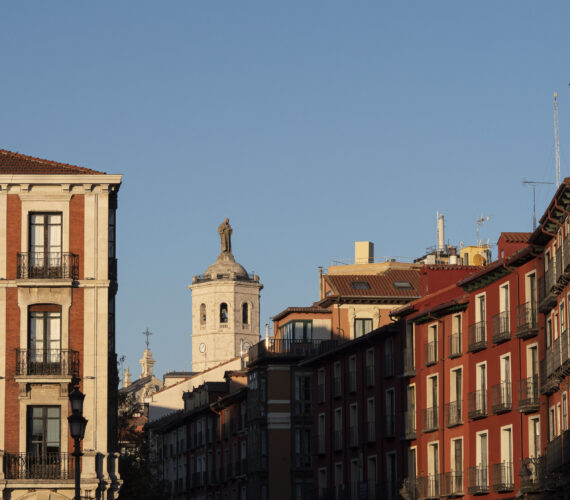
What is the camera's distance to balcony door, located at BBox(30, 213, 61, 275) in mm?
58719

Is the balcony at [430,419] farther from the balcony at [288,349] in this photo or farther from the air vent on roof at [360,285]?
the air vent on roof at [360,285]

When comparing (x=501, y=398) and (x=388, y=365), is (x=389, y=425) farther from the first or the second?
(x=501, y=398)

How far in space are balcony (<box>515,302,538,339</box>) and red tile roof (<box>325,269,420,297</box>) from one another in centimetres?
3403

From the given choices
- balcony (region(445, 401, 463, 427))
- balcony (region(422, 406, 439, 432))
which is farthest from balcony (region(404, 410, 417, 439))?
balcony (region(445, 401, 463, 427))

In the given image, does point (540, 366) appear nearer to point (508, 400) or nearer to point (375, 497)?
point (508, 400)

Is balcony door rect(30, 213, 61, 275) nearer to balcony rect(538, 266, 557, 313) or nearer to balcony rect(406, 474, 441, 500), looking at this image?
balcony rect(538, 266, 557, 313)

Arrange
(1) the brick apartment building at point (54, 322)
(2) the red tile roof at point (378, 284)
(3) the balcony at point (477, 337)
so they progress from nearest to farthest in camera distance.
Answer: (1) the brick apartment building at point (54, 322)
(3) the balcony at point (477, 337)
(2) the red tile roof at point (378, 284)

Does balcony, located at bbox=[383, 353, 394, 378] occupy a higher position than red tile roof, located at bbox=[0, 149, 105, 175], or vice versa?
red tile roof, located at bbox=[0, 149, 105, 175]

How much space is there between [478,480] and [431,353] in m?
8.69

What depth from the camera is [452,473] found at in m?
63.8

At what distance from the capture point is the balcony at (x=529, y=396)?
55062mm

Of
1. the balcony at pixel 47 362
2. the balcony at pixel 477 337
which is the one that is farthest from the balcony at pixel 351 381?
the balcony at pixel 47 362

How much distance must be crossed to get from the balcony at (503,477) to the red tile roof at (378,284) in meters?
33.1

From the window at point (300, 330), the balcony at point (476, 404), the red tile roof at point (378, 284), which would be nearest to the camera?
the balcony at point (476, 404)
